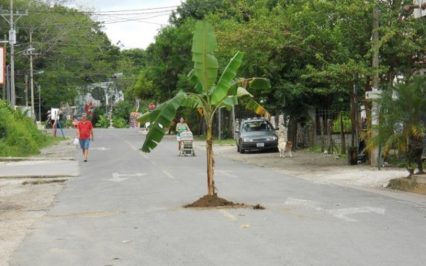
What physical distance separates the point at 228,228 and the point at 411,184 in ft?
22.3

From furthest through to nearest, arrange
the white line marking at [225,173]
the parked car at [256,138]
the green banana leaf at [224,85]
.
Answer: the parked car at [256,138], the white line marking at [225,173], the green banana leaf at [224,85]

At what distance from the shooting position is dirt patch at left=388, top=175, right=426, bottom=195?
15.0 meters

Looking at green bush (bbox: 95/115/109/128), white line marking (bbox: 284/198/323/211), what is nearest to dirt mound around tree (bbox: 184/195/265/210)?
white line marking (bbox: 284/198/323/211)

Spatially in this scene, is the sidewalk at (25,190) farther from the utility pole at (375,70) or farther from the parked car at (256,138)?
the utility pole at (375,70)

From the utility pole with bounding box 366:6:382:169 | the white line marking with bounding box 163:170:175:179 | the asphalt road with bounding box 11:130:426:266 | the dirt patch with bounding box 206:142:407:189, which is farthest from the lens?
the utility pole with bounding box 366:6:382:169

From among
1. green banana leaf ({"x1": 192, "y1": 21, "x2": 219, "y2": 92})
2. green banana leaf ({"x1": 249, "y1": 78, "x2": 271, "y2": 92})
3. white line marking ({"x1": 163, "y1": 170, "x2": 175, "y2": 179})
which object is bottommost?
white line marking ({"x1": 163, "y1": 170, "x2": 175, "y2": 179})

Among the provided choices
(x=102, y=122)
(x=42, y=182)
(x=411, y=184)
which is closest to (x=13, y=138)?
(x=42, y=182)

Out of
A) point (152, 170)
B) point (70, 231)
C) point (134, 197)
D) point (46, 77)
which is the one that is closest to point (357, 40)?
point (152, 170)

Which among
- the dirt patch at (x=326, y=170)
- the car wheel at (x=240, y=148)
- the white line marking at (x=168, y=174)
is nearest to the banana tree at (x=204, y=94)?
the dirt patch at (x=326, y=170)

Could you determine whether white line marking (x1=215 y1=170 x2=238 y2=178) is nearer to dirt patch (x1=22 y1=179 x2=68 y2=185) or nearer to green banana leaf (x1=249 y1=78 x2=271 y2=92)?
dirt patch (x1=22 y1=179 x2=68 y2=185)

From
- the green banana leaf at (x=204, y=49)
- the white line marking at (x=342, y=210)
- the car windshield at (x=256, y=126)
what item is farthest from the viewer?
the car windshield at (x=256, y=126)

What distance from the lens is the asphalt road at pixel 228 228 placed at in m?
8.16

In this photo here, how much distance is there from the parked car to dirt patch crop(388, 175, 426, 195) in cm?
1601

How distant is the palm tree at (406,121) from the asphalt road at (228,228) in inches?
62.2
